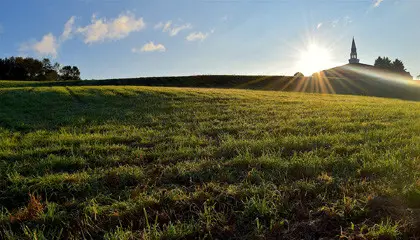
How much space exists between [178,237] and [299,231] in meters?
1.56

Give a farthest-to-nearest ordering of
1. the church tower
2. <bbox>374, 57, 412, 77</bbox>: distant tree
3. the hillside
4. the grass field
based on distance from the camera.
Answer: the church tower → <bbox>374, 57, 412, 77</bbox>: distant tree → the hillside → the grass field

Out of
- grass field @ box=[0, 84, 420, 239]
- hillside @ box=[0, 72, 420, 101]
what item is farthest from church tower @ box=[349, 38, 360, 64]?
grass field @ box=[0, 84, 420, 239]

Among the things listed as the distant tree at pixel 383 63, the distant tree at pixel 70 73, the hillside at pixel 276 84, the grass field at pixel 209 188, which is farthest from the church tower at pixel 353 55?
the grass field at pixel 209 188

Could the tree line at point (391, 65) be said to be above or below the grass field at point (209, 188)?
above

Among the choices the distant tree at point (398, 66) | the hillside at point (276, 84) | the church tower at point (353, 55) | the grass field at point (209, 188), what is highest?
the church tower at point (353, 55)

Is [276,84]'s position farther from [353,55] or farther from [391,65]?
[353,55]

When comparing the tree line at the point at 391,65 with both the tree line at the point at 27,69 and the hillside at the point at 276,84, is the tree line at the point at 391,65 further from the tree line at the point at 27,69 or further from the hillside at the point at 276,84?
the tree line at the point at 27,69

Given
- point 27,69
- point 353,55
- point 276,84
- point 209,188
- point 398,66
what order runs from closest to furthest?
1. point 209,188
2. point 276,84
3. point 27,69
4. point 398,66
5. point 353,55

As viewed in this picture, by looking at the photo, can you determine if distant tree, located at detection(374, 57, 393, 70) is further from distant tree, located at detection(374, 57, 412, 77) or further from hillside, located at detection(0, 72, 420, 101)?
hillside, located at detection(0, 72, 420, 101)

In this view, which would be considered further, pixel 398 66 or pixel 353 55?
pixel 353 55

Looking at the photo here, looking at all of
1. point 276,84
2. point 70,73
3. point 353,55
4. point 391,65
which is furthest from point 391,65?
point 70,73

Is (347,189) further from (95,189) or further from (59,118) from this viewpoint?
(59,118)

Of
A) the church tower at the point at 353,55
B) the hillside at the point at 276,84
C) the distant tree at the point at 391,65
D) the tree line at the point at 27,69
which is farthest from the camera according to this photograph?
the church tower at the point at 353,55

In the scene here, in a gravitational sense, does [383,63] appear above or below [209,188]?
above
